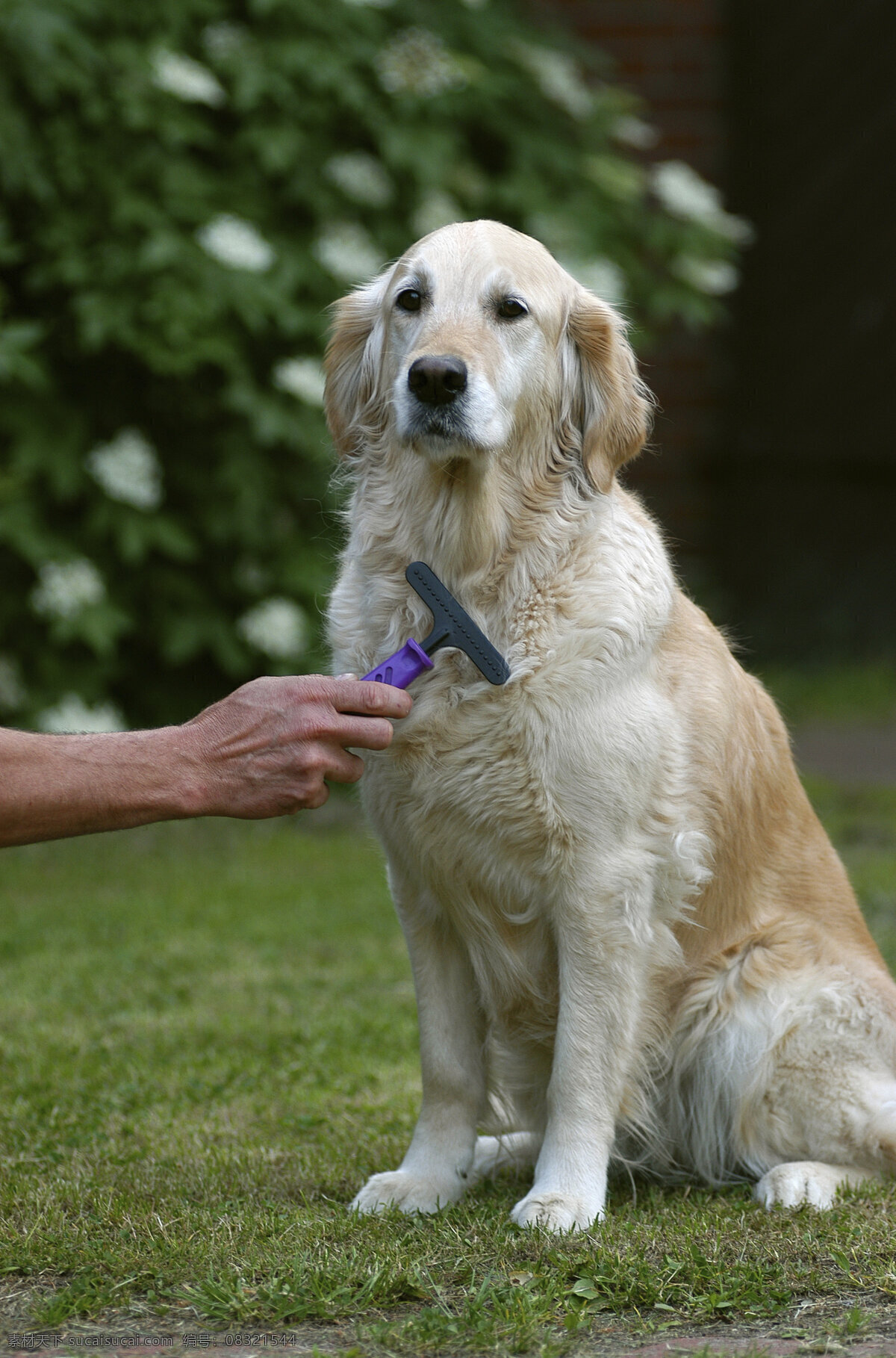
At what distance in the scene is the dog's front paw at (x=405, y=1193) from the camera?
2660mm

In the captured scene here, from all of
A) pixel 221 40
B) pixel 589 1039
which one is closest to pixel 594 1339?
pixel 589 1039

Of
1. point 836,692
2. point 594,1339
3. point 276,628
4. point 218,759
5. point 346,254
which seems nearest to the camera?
point 594,1339

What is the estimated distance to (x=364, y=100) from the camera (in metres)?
6.29

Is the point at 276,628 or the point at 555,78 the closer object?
the point at 276,628

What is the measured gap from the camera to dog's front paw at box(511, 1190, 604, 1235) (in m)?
2.50

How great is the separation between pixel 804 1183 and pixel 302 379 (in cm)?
385

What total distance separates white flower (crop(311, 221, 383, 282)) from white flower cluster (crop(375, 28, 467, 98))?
684 millimetres

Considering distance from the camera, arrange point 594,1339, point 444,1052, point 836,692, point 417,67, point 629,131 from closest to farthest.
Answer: point 594,1339 → point 444,1052 → point 417,67 → point 629,131 → point 836,692

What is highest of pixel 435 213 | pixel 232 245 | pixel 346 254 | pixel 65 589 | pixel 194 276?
pixel 435 213

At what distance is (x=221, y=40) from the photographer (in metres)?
6.09

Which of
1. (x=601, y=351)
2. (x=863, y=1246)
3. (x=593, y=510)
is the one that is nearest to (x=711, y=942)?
(x=863, y=1246)

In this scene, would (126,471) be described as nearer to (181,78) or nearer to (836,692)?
(181,78)

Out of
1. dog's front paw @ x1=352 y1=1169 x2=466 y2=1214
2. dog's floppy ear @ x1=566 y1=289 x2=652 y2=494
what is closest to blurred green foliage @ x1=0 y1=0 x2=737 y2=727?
dog's floppy ear @ x1=566 y1=289 x2=652 y2=494

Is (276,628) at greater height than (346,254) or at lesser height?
lesser
